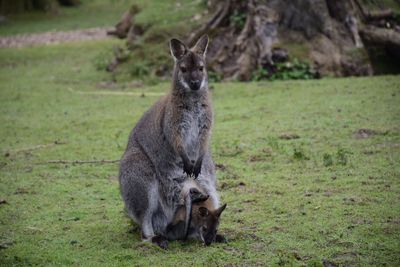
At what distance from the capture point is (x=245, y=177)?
7.44 m

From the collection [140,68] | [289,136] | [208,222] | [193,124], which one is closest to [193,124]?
[193,124]

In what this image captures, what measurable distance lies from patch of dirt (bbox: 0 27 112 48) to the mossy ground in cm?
641

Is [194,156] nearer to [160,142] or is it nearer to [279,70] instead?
[160,142]

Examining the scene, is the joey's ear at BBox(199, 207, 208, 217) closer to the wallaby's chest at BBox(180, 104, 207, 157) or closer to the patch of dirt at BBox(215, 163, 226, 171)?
the wallaby's chest at BBox(180, 104, 207, 157)

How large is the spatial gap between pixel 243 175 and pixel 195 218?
2112mm

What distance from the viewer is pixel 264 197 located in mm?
6648

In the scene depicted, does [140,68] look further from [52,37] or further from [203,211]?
[203,211]

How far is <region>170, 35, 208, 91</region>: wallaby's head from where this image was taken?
219 inches

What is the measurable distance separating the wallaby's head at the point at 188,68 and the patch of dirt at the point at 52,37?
14.4 meters

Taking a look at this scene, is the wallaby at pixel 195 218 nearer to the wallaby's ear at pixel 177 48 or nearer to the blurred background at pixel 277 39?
the wallaby's ear at pixel 177 48

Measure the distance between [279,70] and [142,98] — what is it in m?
2.62

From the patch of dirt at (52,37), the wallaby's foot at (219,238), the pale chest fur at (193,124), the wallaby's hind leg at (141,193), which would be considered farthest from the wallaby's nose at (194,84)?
the patch of dirt at (52,37)

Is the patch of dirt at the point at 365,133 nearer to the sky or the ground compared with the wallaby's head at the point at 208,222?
nearer to the ground

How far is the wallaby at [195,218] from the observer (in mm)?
5375
